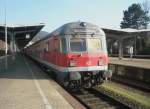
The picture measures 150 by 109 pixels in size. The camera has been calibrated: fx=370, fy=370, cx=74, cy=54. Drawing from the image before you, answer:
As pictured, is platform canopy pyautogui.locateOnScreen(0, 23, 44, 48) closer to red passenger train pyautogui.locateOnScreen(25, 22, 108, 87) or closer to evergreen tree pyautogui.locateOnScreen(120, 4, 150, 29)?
red passenger train pyautogui.locateOnScreen(25, 22, 108, 87)

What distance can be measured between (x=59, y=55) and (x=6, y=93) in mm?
3895

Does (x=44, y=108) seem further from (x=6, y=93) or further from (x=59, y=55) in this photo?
(x=59, y=55)

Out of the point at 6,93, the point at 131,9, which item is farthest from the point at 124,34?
the point at 131,9

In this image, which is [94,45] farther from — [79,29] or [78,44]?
[79,29]

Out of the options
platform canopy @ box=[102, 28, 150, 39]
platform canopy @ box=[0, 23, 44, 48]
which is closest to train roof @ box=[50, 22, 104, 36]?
platform canopy @ box=[0, 23, 44, 48]

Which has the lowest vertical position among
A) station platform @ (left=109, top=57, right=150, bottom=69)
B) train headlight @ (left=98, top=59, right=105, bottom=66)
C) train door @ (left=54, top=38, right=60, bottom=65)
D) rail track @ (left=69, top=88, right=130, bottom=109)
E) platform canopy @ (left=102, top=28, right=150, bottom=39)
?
rail track @ (left=69, top=88, right=130, bottom=109)

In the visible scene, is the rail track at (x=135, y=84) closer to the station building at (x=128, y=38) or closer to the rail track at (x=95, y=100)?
the rail track at (x=95, y=100)

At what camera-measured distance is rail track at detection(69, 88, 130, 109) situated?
1361cm

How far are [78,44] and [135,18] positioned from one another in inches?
3622

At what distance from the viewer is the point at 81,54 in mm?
17297

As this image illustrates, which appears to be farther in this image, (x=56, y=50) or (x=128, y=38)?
(x=128, y=38)

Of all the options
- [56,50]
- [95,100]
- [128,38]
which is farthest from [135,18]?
[95,100]

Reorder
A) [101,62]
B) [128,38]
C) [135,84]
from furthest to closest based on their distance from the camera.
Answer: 1. [128,38]
2. [135,84]
3. [101,62]

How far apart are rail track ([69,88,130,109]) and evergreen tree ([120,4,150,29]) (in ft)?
295
